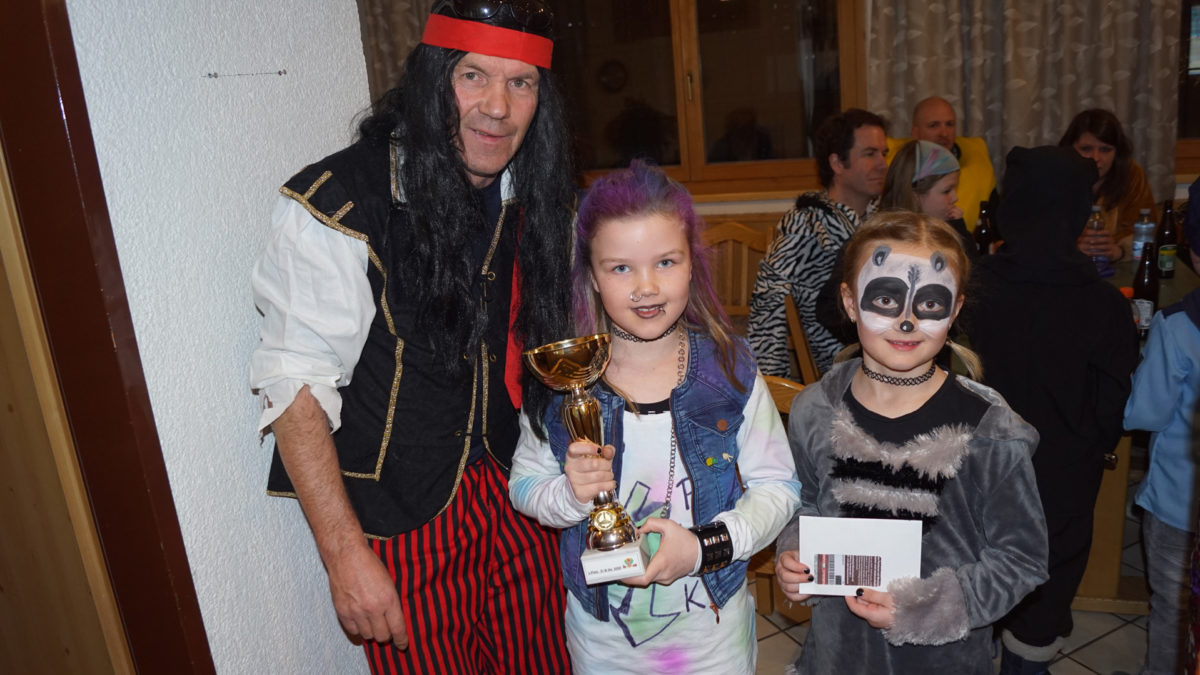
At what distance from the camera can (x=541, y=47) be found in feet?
5.11

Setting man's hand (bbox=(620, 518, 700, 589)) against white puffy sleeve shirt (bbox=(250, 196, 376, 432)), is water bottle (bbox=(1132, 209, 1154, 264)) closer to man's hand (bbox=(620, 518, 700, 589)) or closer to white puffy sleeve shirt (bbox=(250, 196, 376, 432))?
man's hand (bbox=(620, 518, 700, 589))

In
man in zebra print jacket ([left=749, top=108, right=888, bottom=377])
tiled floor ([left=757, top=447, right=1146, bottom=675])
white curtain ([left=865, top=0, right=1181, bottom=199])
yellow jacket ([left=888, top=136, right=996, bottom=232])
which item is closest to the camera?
tiled floor ([left=757, top=447, right=1146, bottom=675])

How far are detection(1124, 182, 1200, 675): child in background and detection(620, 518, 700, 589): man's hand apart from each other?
143 cm

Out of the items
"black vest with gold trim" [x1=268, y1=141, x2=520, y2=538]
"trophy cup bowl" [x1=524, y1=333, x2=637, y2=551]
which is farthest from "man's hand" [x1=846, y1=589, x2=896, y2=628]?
"black vest with gold trim" [x1=268, y1=141, x2=520, y2=538]

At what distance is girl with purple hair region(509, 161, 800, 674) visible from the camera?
4.69 feet

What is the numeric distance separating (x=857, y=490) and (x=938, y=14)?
13.9 ft

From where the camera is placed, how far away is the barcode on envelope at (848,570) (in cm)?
149

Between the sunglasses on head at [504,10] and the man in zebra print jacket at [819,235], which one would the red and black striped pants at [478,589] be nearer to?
the sunglasses on head at [504,10]

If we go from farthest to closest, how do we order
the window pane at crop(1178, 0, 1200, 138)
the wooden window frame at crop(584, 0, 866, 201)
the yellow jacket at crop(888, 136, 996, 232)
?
the wooden window frame at crop(584, 0, 866, 201) < the window pane at crop(1178, 0, 1200, 138) < the yellow jacket at crop(888, 136, 996, 232)

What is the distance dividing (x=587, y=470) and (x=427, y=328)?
403 millimetres

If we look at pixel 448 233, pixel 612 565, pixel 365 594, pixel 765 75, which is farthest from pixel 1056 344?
pixel 765 75

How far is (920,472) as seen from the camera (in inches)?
59.4

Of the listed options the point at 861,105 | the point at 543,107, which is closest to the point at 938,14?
the point at 861,105

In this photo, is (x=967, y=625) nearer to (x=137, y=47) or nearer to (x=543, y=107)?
(x=543, y=107)
